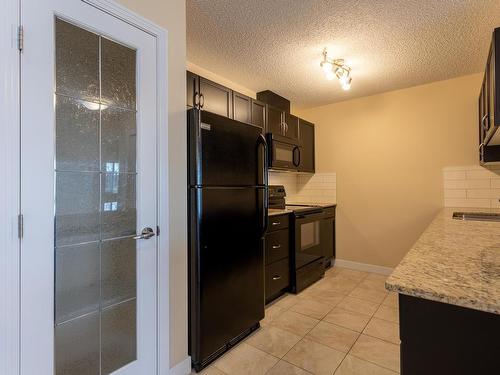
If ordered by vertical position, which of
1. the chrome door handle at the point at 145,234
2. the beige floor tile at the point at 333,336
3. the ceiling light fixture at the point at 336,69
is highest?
the ceiling light fixture at the point at 336,69

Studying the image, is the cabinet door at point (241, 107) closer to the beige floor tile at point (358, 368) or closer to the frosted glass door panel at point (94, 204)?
the frosted glass door panel at point (94, 204)

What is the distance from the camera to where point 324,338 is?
6.89ft

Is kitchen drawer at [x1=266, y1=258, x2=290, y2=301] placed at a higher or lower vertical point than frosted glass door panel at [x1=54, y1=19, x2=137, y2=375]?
lower

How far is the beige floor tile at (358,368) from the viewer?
1.70 metres

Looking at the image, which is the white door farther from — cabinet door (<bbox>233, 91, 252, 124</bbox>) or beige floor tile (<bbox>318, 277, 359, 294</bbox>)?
beige floor tile (<bbox>318, 277, 359, 294</bbox>)

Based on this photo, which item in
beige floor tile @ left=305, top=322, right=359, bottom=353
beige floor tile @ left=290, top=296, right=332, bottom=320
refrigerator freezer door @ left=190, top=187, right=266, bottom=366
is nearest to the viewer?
refrigerator freezer door @ left=190, top=187, right=266, bottom=366

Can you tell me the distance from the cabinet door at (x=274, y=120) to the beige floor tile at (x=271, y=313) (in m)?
1.96

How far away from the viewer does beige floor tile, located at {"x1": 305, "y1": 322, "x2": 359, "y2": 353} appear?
2004mm

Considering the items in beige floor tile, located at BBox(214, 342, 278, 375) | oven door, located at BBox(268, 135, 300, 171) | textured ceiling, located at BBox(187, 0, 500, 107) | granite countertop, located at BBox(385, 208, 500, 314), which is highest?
textured ceiling, located at BBox(187, 0, 500, 107)

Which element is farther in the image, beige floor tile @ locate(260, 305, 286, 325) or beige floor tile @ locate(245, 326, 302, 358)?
beige floor tile @ locate(260, 305, 286, 325)

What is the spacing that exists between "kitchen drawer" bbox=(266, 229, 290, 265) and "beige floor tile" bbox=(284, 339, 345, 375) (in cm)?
82

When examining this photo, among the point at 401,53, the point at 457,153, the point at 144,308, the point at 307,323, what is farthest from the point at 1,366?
the point at 457,153

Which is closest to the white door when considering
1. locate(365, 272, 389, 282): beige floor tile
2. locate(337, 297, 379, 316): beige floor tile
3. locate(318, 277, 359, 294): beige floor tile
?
locate(337, 297, 379, 316): beige floor tile

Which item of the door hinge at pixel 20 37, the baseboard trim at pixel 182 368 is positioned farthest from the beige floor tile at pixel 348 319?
the door hinge at pixel 20 37
